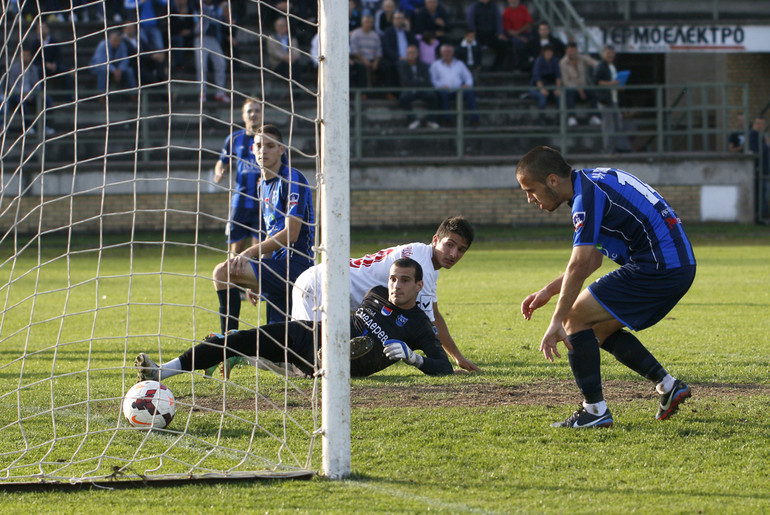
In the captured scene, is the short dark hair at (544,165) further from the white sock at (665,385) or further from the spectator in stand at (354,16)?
the spectator in stand at (354,16)

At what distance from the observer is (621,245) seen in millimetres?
4797

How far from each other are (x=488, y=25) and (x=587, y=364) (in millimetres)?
18479

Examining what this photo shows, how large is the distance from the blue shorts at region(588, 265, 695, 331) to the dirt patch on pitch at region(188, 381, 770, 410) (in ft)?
2.58

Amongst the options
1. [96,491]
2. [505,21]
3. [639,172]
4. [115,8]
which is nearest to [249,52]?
[115,8]

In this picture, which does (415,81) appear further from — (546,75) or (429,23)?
(546,75)

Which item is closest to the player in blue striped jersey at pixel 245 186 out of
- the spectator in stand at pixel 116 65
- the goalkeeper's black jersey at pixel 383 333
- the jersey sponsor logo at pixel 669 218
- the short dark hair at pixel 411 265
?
the goalkeeper's black jersey at pixel 383 333

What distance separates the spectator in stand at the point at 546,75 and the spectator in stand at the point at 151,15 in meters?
8.60

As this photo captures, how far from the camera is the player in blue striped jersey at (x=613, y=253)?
4.59 metres

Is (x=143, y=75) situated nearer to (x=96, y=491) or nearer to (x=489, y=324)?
(x=489, y=324)

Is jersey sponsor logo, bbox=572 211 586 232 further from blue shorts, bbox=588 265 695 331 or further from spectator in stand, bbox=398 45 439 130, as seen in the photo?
spectator in stand, bbox=398 45 439 130

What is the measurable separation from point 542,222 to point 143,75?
32.4ft

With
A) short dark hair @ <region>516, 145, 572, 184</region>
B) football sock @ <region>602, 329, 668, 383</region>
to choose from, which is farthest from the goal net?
football sock @ <region>602, 329, 668, 383</region>

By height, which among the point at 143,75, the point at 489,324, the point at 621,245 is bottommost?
the point at 489,324

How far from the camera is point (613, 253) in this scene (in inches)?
191
